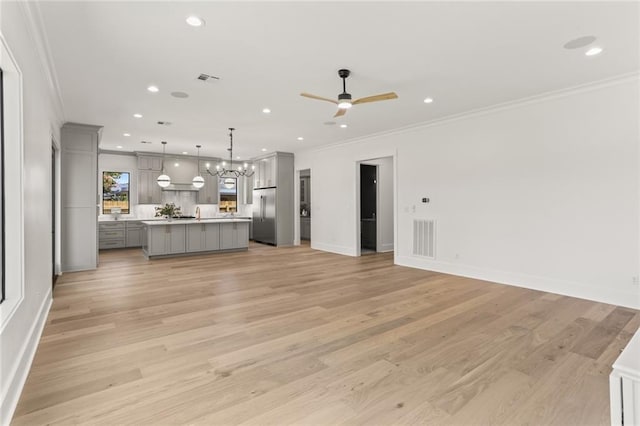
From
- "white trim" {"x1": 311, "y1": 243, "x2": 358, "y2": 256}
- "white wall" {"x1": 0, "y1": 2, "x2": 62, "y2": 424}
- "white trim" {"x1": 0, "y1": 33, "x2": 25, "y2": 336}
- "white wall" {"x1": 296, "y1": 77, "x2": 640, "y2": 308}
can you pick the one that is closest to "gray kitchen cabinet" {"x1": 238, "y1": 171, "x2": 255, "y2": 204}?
"white trim" {"x1": 311, "y1": 243, "x2": 358, "y2": 256}

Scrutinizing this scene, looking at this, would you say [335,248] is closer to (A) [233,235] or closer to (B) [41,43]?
(A) [233,235]

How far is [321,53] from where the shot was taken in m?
3.36

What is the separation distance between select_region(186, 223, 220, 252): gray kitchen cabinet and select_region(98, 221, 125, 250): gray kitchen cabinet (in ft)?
8.61

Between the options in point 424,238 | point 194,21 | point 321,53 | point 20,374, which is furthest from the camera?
point 424,238

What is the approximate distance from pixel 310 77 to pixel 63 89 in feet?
10.9

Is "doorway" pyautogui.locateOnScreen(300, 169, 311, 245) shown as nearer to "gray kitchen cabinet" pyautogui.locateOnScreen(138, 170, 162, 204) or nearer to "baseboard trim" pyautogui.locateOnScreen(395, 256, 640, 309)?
"gray kitchen cabinet" pyautogui.locateOnScreen(138, 170, 162, 204)

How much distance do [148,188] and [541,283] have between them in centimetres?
973

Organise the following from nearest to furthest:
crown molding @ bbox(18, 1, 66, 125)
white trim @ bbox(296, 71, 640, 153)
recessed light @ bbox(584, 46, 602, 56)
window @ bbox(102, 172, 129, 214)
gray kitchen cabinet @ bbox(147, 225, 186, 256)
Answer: crown molding @ bbox(18, 1, 66, 125), recessed light @ bbox(584, 46, 602, 56), white trim @ bbox(296, 71, 640, 153), gray kitchen cabinet @ bbox(147, 225, 186, 256), window @ bbox(102, 172, 129, 214)

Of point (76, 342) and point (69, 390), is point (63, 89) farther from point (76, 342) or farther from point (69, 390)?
point (69, 390)

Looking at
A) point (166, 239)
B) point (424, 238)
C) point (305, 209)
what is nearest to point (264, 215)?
point (305, 209)

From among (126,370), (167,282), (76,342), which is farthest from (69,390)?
(167,282)

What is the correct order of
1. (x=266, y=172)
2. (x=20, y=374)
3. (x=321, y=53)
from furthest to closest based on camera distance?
(x=266, y=172) → (x=321, y=53) → (x=20, y=374)

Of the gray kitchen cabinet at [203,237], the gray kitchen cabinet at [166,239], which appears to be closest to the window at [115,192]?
the gray kitchen cabinet at [166,239]

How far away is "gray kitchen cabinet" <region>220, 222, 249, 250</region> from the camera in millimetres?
8438
